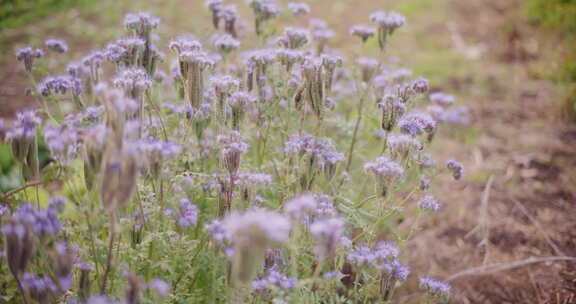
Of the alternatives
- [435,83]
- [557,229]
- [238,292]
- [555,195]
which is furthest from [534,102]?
[238,292]

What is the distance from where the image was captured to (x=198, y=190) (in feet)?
9.30

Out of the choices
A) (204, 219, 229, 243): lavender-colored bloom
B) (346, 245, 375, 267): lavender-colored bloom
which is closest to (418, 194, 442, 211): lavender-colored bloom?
(346, 245, 375, 267): lavender-colored bloom

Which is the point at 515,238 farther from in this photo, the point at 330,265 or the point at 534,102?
the point at 534,102

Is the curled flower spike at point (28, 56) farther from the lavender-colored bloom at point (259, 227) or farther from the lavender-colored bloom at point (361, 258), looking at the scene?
the lavender-colored bloom at point (361, 258)

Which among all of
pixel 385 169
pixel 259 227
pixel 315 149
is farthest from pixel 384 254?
pixel 259 227

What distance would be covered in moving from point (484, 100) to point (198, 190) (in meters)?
4.71

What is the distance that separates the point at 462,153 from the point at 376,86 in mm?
2169

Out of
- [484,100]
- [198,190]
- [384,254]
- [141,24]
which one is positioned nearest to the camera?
[384,254]

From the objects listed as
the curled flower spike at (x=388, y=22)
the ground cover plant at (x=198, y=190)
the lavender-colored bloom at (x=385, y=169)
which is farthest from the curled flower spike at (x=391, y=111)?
the curled flower spike at (x=388, y=22)

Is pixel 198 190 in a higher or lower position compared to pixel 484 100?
lower

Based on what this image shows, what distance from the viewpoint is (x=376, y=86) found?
3561 mm

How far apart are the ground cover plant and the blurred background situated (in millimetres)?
Result: 807

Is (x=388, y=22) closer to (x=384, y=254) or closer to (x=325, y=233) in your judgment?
(x=384, y=254)

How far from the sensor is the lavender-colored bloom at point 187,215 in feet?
7.79
